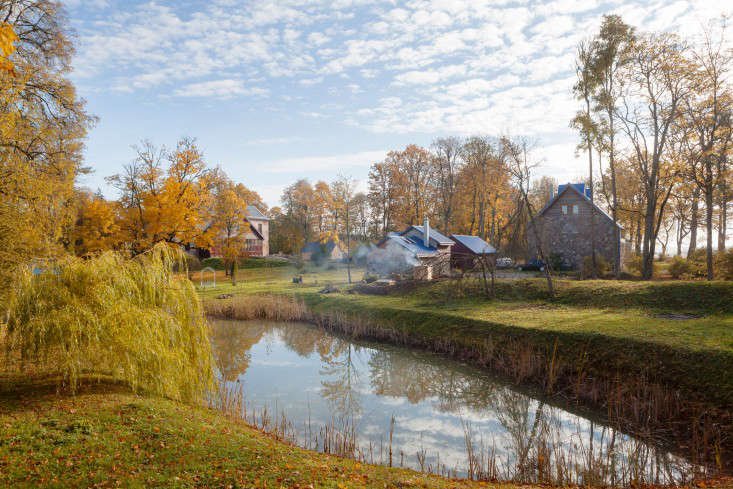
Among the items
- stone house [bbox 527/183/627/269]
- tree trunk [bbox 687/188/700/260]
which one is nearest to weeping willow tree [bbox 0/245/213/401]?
stone house [bbox 527/183/627/269]

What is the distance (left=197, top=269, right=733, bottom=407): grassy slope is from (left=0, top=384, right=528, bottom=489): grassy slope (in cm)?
676

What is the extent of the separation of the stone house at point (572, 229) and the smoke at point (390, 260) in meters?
10.1

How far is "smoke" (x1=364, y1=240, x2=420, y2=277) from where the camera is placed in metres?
32.8

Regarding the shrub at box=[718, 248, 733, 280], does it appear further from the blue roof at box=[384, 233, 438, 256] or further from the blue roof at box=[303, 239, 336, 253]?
the blue roof at box=[303, 239, 336, 253]

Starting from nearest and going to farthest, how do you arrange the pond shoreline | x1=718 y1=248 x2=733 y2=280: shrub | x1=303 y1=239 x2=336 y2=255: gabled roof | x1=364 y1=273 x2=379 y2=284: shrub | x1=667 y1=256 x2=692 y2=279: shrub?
the pond shoreline
x1=718 y1=248 x2=733 y2=280: shrub
x1=667 y1=256 x2=692 y2=279: shrub
x1=364 y1=273 x2=379 y2=284: shrub
x1=303 y1=239 x2=336 y2=255: gabled roof

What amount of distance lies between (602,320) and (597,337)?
2.30 metres

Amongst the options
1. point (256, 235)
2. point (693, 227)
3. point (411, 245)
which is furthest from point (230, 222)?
point (693, 227)

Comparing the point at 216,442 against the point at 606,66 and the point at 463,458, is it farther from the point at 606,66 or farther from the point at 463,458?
→ the point at 606,66

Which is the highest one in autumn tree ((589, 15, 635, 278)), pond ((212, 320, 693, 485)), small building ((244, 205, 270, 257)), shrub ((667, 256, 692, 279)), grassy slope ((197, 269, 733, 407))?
autumn tree ((589, 15, 635, 278))

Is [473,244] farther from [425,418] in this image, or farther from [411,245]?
A: [425,418]

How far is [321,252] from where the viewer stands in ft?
178

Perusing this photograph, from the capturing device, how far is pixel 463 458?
8.10 m

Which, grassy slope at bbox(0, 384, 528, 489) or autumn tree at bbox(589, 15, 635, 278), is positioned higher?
autumn tree at bbox(589, 15, 635, 278)

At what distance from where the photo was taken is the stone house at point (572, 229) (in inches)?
1283
